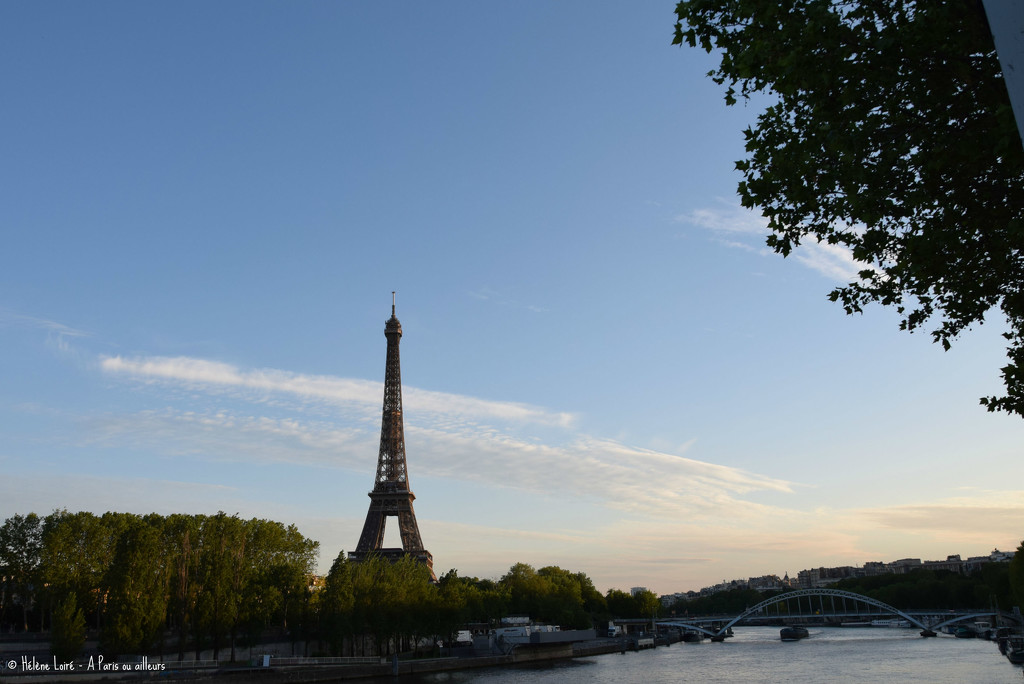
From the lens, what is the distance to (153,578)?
139 ft

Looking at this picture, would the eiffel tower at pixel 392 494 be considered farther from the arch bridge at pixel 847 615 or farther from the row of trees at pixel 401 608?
the arch bridge at pixel 847 615

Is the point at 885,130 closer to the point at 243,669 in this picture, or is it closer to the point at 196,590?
the point at 243,669

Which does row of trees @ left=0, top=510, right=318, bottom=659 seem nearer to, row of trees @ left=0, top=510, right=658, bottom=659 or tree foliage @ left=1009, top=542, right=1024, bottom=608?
row of trees @ left=0, top=510, right=658, bottom=659

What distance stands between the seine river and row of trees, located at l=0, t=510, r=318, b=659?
1065 centimetres

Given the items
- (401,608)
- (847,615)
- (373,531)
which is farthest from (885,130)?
(847,615)

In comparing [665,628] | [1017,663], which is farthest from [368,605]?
[665,628]

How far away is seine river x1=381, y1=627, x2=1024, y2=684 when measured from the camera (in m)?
43.7

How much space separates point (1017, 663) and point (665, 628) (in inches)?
2731

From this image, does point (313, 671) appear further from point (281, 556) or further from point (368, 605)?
point (281, 556)

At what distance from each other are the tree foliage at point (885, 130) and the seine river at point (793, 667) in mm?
37540

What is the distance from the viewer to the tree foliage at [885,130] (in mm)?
8625

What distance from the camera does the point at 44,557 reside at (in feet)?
160

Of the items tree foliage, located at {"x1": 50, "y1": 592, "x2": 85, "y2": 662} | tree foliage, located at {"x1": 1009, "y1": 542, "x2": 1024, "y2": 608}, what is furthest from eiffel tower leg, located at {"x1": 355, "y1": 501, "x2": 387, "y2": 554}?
tree foliage, located at {"x1": 1009, "y1": 542, "x2": 1024, "y2": 608}

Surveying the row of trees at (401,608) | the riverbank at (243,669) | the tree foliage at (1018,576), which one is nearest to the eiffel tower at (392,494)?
the row of trees at (401,608)
